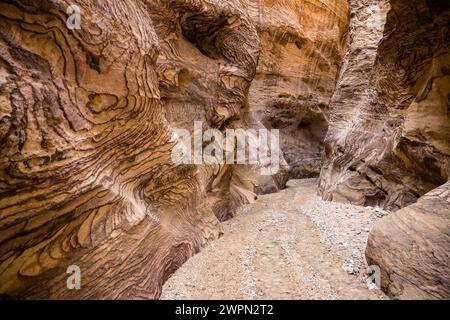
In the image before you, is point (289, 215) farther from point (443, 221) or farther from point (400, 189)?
point (443, 221)

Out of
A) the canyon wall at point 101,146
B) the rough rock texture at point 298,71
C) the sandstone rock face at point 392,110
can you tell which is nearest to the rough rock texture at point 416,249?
the sandstone rock face at point 392,110

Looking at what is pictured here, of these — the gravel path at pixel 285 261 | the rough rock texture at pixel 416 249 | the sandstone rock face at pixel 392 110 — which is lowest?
the gravel path at pixel 285 261

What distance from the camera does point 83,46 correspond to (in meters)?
2.00

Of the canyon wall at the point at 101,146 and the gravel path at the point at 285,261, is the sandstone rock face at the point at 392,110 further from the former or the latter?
the canyon wall at the point at 101,146

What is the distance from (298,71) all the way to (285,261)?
8916 mm

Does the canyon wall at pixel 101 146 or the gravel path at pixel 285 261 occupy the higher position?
the canyon wall at pixel 101 146

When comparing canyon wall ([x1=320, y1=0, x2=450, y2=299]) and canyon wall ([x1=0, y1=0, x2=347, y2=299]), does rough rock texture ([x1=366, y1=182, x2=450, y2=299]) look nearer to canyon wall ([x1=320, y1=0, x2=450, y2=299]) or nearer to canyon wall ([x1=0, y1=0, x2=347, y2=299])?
canyon wall ([x1=320, y1=0, x2=450, y2=299])

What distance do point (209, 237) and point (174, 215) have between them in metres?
0.60

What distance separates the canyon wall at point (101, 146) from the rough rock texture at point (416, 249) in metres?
1.95

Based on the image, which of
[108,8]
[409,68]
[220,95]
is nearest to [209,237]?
[220,95]

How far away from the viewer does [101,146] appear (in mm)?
2197

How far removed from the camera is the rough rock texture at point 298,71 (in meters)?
9.24

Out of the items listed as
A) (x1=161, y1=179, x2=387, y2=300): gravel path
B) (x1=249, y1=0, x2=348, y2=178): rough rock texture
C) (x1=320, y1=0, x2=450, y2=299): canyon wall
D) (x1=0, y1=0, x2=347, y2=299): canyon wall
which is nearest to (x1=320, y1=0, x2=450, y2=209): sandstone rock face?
(x1=320, y1=0, x2=450, y2=299): canyon wall

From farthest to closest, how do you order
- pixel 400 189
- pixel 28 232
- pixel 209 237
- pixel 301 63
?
pixel 301 63, pixel 400 189, pixel 209 237, pixel 28 232
